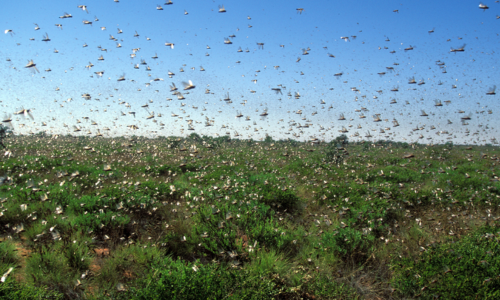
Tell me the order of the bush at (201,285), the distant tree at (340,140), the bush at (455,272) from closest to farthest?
the bush at (201,285) → the bush at (455,272) → the distant tree at (340,140)

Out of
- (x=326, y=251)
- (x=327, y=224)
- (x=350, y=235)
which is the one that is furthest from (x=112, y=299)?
(x=327, y=224)

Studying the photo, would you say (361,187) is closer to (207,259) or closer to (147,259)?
(207,259)

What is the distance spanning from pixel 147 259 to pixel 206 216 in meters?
2.13

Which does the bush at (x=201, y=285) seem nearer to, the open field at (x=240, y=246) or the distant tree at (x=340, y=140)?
the open field at (x=240, y=246)

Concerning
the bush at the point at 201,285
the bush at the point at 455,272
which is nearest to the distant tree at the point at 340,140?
the bush at the point at 455,272

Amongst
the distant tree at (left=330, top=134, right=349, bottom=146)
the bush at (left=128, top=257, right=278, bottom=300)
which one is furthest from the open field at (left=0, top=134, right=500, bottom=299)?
the distant tree at (left=330, top=134, right=349, bottom=146)

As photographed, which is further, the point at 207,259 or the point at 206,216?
the point at 206,216

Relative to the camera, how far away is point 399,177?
49.5ft

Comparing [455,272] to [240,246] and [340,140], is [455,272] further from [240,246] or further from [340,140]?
[340,140]

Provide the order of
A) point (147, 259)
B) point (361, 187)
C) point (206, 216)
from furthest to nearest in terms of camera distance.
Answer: point (361, 187) < point (206, 216) < point (147, 259)

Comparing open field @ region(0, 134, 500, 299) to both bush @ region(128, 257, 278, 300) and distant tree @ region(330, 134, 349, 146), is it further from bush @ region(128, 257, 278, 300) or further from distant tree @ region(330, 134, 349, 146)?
distant tree @ region(330, 134, 349, 146)

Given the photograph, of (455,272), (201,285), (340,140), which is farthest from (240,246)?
(340,140)

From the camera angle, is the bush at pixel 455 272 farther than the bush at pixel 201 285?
Yes

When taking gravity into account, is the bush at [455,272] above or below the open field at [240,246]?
above
